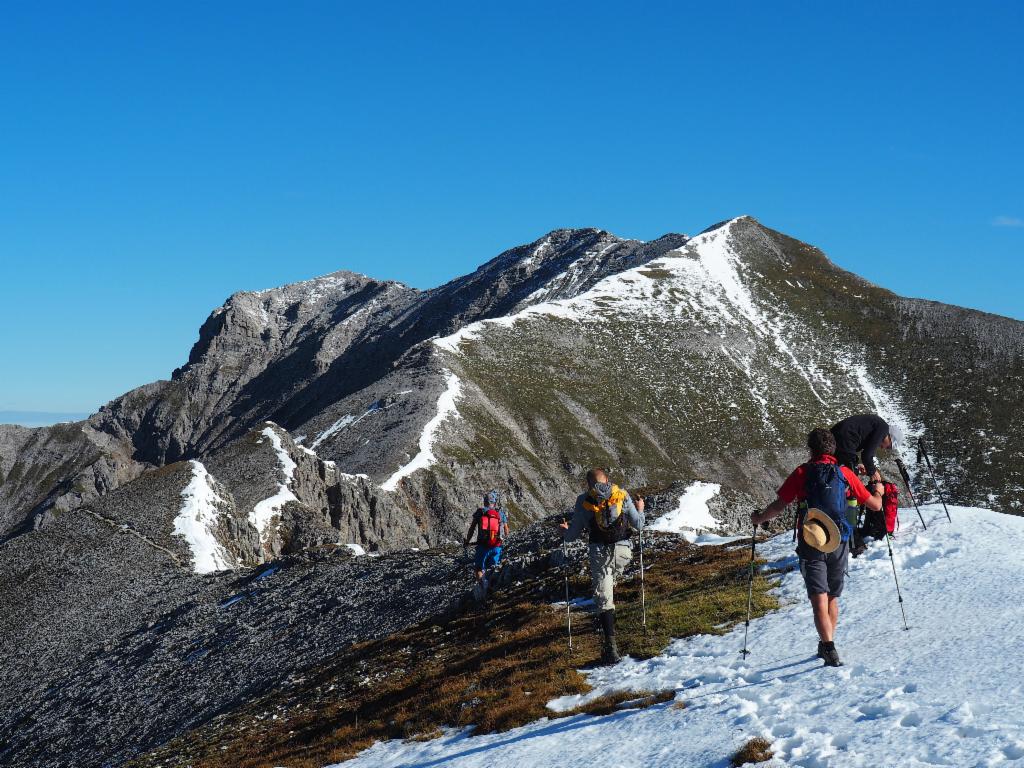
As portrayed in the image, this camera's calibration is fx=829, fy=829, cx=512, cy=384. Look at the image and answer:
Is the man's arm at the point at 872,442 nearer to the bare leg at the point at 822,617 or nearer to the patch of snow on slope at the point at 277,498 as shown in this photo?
the bare leg at the point at 822,617

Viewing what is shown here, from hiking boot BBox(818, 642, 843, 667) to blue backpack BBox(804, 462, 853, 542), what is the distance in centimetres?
172

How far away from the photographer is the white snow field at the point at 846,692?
409 inches

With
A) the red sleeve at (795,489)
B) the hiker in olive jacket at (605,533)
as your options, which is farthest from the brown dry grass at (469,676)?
the red sleeve at (795,489)

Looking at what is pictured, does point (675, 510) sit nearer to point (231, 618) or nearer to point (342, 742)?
point (231, 618)

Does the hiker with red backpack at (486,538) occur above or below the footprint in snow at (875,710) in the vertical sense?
above

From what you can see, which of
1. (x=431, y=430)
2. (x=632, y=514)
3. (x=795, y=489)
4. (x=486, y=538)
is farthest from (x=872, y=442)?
(x=431, y=430)

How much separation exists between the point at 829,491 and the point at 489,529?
52.3 ft

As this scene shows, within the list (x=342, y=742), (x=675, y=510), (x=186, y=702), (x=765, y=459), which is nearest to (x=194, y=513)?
(x=186, y=702)

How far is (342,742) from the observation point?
1709 centimetres

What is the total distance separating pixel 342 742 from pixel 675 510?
30.5 meters

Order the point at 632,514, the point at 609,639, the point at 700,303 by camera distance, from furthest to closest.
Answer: the point at 700,303
the point at 632,514
the point at 609,639

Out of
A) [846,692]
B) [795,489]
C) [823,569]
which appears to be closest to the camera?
[846,692]

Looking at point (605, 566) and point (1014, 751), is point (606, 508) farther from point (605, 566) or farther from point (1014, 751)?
point (1014, 751)

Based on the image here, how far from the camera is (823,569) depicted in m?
13.3
